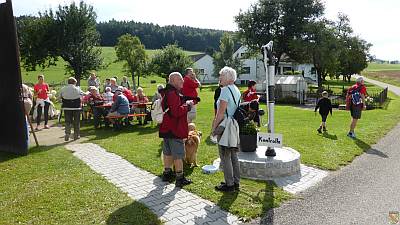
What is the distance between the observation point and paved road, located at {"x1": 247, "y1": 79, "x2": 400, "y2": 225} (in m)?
5.00

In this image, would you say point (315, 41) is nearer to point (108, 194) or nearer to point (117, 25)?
point (108, 194)

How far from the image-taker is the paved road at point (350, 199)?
5.00 metres

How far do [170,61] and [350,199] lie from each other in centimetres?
3538

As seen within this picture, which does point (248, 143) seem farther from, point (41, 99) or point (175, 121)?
point (41, 99)

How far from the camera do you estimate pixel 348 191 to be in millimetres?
6164

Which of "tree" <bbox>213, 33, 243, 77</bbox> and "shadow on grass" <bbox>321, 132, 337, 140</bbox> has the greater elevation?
"tree" <bbox>213, 33, 243, 77</bbox>

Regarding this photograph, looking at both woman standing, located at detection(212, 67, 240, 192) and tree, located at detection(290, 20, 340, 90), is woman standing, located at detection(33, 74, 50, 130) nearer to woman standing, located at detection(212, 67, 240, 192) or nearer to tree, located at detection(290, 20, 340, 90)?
woman standing, located at detection(212, 67, 240, 192)

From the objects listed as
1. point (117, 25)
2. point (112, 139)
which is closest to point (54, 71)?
point (117, 25)

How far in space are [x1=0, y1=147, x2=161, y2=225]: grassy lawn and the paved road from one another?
2067 mm

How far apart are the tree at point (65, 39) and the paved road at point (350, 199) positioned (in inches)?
923

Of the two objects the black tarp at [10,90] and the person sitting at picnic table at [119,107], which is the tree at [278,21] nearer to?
the person sitting at picnic table at [119,107]

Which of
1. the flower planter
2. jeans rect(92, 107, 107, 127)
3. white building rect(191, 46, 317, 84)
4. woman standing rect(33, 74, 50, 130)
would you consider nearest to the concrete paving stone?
the flower planter

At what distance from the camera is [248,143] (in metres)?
7.59

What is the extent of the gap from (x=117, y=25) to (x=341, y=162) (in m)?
99.1
